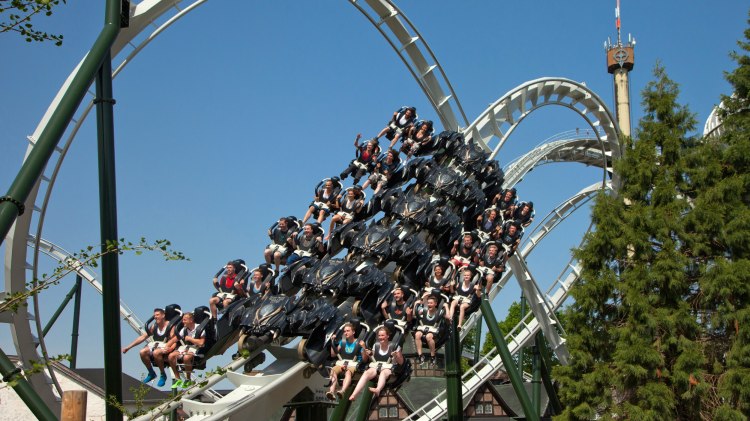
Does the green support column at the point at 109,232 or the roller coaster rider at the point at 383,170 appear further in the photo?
the roller coaster rider at the point at 383,170

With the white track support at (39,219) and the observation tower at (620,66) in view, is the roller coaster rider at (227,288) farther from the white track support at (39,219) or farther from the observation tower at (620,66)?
the observation tower at (620,66)

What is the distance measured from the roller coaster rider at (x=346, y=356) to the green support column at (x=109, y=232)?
238cm

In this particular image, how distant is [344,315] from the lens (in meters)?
9.43

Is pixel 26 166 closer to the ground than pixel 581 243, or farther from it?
closer to the ground

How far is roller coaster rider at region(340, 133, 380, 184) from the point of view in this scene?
12242mm

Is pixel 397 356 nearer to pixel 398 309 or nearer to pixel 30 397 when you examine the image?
pixel 398 309

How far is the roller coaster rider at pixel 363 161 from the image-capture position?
40.2 ft

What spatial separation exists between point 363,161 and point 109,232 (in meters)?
5.61

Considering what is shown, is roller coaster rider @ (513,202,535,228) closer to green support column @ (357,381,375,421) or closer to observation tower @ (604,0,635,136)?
green support column @ (357,381,375,421)

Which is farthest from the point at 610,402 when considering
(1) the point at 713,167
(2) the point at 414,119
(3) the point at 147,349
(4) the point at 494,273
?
(3) the point at 147,349

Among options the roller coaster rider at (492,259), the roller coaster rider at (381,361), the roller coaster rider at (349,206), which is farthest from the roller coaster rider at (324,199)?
the roller coaster rider at (381,361)

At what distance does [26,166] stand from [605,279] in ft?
34.5

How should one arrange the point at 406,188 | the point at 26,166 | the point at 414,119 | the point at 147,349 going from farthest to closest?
the point at 414,119 < the point at 406,188 < the point at 147,349 < the point at 26,166

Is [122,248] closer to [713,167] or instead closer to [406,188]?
[406,188]
